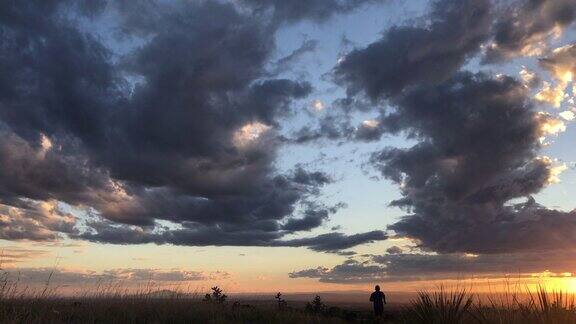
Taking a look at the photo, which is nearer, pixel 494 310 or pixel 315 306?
pixel 494 310

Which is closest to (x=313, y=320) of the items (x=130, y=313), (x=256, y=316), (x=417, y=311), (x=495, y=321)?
(x=256, y=316)

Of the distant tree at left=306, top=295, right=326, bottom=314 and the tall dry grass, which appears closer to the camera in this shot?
the tall dry grass

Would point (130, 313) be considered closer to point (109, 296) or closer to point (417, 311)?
point (109, 296)

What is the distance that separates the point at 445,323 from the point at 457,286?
55.0 inches

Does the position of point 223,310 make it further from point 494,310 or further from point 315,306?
point 494,310

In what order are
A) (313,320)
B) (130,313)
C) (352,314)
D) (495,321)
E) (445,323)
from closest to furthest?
(495,321), (445,323), (130,313), (313,320), (352,314)

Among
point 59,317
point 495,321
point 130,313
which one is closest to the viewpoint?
point 495,321

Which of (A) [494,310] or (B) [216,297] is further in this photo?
(B) [216,297]

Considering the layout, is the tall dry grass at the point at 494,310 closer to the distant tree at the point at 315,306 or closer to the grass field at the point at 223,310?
the grass field at the point at 223,310

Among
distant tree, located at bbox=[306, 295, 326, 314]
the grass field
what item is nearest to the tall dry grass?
the grass field

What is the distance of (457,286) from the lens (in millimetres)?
13016

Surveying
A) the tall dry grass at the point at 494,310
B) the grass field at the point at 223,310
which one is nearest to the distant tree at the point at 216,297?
the grass field at the point at 223,310

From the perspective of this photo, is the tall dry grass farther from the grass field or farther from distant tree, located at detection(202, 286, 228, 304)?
distant tree, located at detection(202, 286, 228, 304)

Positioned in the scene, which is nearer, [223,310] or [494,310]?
[494,310]
